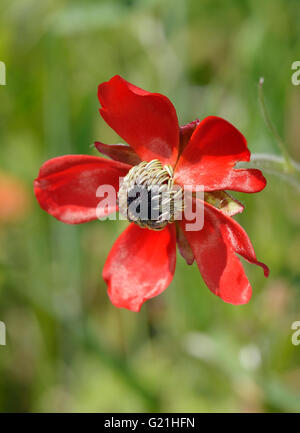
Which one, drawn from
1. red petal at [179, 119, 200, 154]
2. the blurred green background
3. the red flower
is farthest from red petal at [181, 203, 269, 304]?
the blurred green background

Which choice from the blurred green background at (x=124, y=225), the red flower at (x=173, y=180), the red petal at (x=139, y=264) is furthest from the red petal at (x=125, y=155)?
the blurred green background at (x=124, y=225)

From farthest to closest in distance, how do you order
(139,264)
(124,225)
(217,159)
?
(124,225) < (139,264) < (217,159)

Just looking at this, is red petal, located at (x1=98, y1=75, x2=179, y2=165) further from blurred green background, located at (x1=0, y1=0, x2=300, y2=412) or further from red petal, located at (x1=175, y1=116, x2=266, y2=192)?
blurred green background, located at (x1=0, y1=0, x2=300, y2=412)

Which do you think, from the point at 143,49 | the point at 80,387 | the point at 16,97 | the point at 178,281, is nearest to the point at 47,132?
the point at 16,97

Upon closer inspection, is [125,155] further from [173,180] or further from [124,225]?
[124,225]

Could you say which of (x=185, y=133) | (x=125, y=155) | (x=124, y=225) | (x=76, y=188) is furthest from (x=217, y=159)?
(x=124, y=225)
